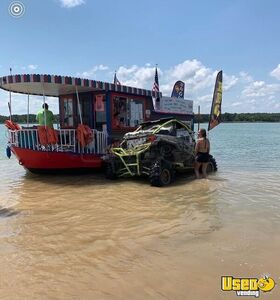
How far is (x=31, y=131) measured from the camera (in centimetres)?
1177

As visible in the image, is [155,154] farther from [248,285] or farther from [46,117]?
[248,285]

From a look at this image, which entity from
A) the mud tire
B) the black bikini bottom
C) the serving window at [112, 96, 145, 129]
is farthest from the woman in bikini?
the serving window at [112, 96, 145, 129]

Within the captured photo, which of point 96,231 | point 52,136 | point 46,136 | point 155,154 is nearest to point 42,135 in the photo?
point 46,136

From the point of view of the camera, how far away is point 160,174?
1046 centimetres

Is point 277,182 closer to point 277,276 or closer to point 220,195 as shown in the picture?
point 220,195

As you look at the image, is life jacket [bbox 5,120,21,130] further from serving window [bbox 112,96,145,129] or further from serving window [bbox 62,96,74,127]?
serving window [bbox 112,96,145,129]

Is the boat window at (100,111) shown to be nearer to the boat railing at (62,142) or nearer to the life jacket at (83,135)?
the boat railing at (62,142)

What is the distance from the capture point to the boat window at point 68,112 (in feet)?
49.0

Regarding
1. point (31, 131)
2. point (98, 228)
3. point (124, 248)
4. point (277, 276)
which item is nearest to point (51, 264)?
point (124, 248)

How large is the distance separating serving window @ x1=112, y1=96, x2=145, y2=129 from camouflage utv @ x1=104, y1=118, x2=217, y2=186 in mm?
1623

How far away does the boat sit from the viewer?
11742 mm

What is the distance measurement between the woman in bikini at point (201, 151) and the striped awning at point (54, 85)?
346 cm

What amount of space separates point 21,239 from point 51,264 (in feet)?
4.18

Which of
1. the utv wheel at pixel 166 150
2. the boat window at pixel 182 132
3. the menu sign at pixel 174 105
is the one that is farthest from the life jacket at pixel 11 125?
the menu sign at pixel 174 105
